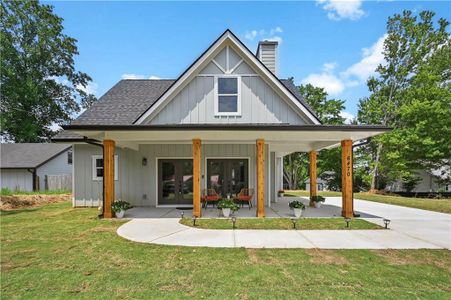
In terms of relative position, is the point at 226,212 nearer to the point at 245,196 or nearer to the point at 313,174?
the point at 245,196

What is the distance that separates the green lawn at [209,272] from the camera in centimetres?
379

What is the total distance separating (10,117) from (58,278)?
31754 mm

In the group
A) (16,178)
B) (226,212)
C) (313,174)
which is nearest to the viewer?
(226,212)

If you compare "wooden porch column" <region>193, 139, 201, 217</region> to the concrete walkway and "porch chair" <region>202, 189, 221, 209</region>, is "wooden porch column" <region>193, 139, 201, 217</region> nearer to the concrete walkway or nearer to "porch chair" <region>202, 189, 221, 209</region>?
→ the concrete walkway

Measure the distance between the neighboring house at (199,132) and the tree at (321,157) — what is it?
15378mm

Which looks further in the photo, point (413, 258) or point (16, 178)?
point (16, 178)

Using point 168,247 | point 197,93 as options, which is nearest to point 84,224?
point 168,247

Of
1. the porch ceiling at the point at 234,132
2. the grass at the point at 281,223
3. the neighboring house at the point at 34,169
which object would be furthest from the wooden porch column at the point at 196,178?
the neighboring house at the point at 34,169

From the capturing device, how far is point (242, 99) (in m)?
11.3

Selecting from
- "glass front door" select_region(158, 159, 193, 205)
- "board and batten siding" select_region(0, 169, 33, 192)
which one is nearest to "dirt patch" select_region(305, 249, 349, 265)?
"glass front door" select_region(158, 159, 193, 205)

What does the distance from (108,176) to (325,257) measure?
293 inches

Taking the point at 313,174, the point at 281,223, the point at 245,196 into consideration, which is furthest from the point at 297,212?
the point at 313,174

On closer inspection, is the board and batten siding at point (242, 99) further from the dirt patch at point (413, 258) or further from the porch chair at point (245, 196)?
the dirt patch at point (413, 258)

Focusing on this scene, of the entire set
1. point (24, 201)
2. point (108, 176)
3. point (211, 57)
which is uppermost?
point (211, 57)
